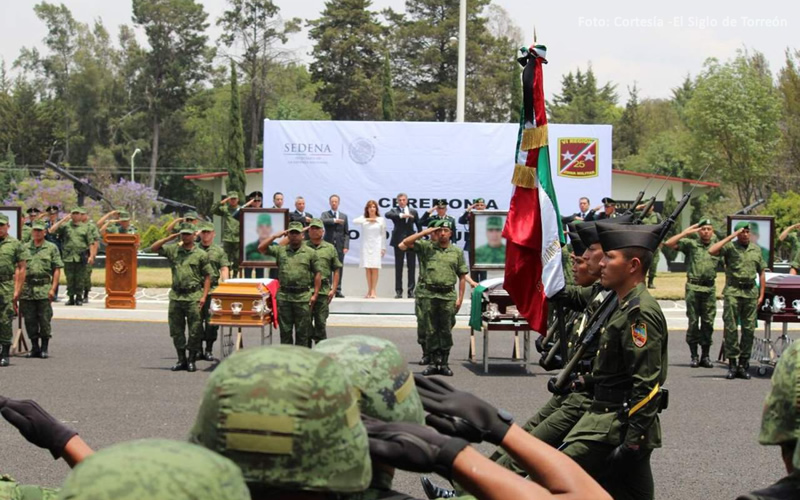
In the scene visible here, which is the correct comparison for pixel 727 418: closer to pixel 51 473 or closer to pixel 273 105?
pixel 51 473

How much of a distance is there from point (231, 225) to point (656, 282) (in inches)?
444

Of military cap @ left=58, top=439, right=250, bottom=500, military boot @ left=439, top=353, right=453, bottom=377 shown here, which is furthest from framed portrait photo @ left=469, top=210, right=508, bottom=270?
military cap @ left=58, top=439, right=250, bottom=500

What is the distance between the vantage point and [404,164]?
22578 mm

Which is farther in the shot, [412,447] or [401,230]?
[401,230]

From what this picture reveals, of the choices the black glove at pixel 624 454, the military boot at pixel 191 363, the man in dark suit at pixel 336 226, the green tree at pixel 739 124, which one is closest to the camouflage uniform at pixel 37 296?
the military boot at pixel 191 363

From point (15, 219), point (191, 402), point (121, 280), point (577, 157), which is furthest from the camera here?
point (577, 157)

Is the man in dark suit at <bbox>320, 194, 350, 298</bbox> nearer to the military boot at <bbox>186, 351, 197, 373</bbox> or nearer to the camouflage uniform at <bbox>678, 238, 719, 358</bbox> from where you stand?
the military boot at <bbox>186, 351, 197, 373</bbox>

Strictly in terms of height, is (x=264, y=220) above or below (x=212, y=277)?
above

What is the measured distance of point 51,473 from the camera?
26.3ft

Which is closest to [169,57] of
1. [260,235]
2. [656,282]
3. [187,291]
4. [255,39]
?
[255,39]

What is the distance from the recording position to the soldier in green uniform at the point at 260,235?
18.2 metres

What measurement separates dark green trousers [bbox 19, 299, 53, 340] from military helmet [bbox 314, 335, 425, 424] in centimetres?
1240

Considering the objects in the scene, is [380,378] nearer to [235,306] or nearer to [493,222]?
[235,306]

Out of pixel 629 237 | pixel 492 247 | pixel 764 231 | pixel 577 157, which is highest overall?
pixel 577 157
